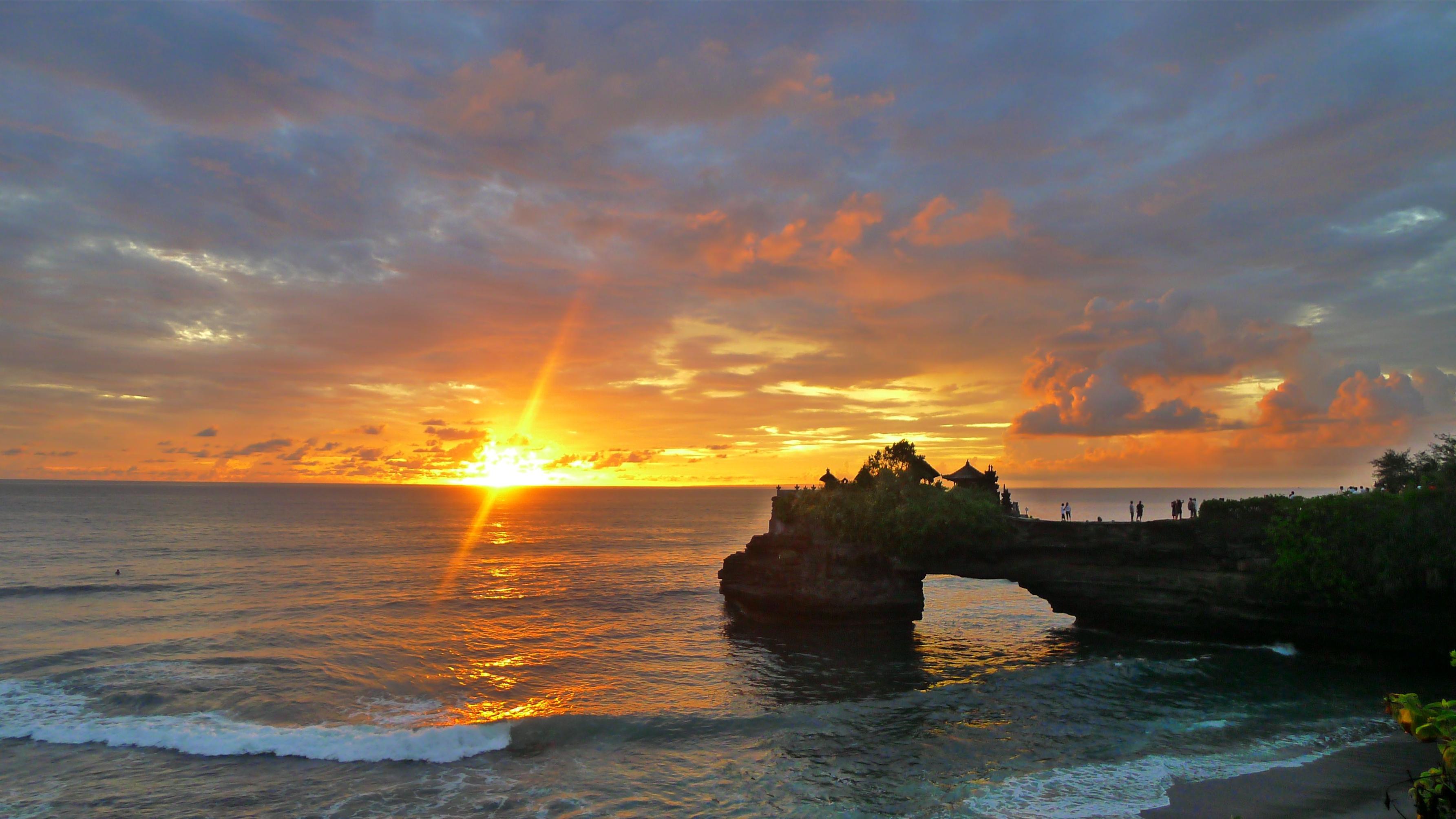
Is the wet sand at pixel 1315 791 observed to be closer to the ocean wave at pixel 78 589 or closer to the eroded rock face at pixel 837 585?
the eroded rock face at pixel 837 585

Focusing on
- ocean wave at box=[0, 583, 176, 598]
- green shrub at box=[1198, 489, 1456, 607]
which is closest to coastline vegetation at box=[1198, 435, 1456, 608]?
green shrub at box=[1198, 489, 1456, 607]

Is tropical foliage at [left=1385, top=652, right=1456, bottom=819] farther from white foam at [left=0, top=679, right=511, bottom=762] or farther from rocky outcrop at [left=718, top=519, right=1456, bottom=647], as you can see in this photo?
rocky outcrop at [left=718, top=519, right=1456, bottom=647]

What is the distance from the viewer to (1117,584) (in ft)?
120

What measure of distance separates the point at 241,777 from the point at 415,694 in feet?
26.2

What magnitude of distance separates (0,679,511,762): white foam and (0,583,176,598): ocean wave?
1115 inches

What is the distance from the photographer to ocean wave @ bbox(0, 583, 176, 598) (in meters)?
47.9

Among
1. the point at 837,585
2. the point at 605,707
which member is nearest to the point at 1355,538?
the point at 837,585

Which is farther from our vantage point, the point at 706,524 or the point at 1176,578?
the point at 706,524

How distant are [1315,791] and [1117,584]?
18.2 metres

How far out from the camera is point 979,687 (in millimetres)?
29250

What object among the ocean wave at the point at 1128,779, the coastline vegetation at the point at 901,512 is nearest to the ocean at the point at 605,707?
the ocean wave at the point at 1128,779

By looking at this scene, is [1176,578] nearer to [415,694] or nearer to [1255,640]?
[1255,640]

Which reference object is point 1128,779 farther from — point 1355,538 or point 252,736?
point 252,736

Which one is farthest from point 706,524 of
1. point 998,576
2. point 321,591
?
point 998,576
